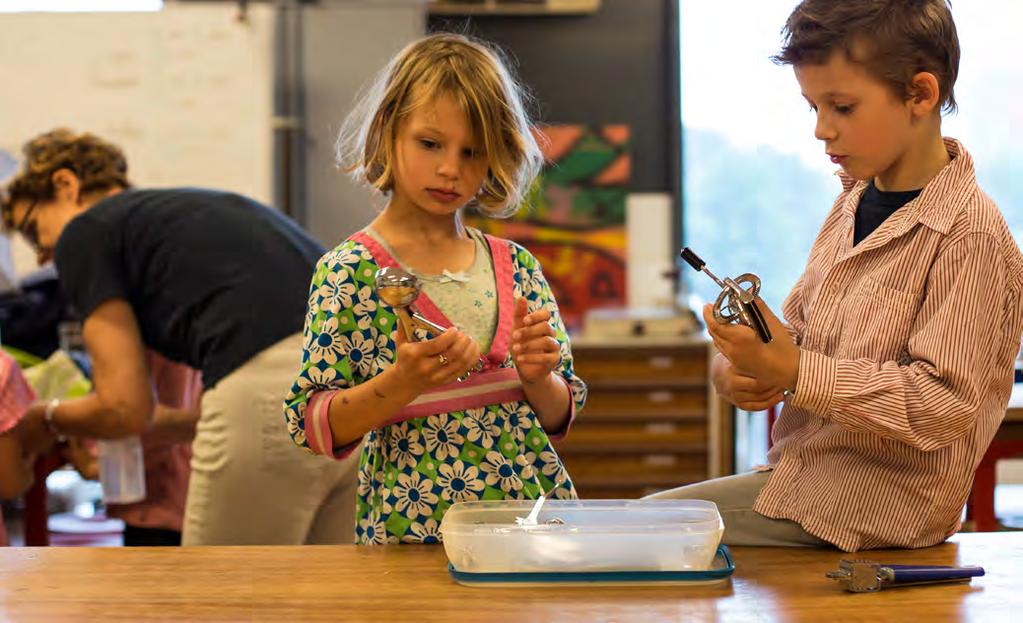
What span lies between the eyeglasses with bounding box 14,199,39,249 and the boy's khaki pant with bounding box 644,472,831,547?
5.02ft

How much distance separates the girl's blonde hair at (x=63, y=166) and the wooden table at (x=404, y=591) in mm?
1221

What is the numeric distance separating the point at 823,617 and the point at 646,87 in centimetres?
412

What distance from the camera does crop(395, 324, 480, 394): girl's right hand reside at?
49.8 inches

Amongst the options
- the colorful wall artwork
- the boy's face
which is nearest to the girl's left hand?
the boy's face

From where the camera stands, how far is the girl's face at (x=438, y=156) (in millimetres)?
1448

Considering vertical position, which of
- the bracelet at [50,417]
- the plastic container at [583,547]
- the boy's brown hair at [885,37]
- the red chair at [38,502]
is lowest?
the red chair at [38,502]

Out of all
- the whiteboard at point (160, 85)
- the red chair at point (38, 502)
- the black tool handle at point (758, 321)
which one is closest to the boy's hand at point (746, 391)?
the black tool handle at point (758, 321)

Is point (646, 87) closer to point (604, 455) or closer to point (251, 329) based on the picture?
point (604, 455)

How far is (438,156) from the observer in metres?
1.45

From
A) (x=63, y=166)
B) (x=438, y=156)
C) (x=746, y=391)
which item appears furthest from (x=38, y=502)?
(x=746, y=391)

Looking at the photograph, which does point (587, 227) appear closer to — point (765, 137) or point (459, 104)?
point (765, 137)

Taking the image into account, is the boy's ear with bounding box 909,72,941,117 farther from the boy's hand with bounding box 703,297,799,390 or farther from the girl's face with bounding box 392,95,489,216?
the girl's face with bounding box 392,95,489,216

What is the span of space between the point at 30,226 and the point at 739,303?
5.58 feet

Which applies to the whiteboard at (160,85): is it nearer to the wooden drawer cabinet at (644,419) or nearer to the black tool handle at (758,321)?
the wooden drawer cabinet at (644,419)
